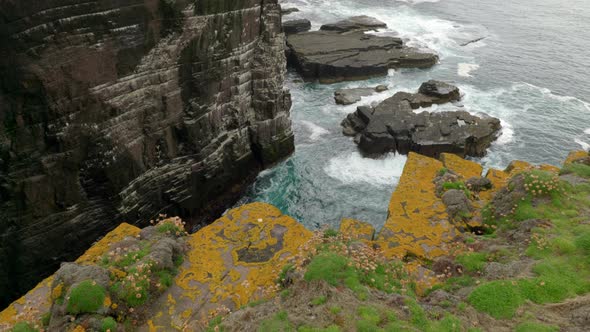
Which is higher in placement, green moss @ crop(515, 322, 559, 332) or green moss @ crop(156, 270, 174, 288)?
green moss @ crop(515, 322, 559, 332)

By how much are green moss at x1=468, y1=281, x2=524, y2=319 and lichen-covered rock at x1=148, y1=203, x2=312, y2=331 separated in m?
5.30

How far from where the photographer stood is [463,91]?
39812 mm

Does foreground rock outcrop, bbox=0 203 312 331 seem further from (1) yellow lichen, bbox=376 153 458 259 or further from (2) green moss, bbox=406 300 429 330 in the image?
(2) green moss, bbox=406 300 429 330

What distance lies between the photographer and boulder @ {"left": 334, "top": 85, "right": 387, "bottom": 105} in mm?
37750

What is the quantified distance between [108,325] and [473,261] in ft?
33.4

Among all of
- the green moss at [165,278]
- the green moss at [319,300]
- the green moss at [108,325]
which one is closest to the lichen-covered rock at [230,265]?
the green moss at [165,278]

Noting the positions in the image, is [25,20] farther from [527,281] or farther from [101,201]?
[527,281]

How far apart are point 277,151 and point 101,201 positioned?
12541 mm

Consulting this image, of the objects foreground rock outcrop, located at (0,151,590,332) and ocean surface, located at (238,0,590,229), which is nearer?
foreground rock outcrop, located at (0,151,590,332)

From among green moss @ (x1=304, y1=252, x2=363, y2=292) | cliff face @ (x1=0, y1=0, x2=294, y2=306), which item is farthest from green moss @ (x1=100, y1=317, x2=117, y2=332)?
cliff face @ (x1=0, y1=0, x2=294, y2=306)

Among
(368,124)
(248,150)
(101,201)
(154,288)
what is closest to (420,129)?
(368,124)

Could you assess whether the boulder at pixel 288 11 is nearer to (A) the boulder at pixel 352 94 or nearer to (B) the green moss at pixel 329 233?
(A) the boulder at pixel 352 94

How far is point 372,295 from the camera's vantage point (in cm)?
1047

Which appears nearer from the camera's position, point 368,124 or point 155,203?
point 155,203
